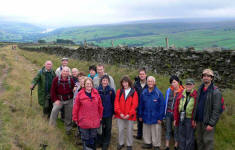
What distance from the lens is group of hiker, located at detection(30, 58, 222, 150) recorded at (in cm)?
461

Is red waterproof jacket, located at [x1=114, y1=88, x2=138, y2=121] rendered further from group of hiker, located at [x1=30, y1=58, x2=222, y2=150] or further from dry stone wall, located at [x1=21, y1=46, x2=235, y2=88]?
dry stone wall, located at [x1=21, y1=46, x2=235, y2=88]

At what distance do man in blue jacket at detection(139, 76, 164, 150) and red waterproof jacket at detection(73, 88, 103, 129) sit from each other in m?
1.34

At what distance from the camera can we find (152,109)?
5246 mm

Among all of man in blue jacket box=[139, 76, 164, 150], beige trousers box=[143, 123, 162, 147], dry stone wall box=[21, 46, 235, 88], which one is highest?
dry stone wall box=[21, 46, 235, 88]

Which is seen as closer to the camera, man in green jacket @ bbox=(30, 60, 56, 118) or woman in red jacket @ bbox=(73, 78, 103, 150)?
woman in red jacket @ bbox=(73, 78, 103, 150)

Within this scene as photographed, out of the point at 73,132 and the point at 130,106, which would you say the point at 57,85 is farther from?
the point at 130,106

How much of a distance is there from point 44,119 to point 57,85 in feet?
4.77

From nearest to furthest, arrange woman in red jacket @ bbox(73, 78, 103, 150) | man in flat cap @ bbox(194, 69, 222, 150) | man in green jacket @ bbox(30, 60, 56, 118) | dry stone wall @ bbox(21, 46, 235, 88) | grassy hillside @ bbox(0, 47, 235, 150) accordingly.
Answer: man in flat cap @ bbox(194, 69, 222, 150)
woman in red jacket @ bbox(73, 78, 103, 150)
grassy hillside @ bbox(0, 47, 235, 150)
man in green jacket @ bbox(30, 60, 56, 118)
dry stone wall @ bbox(21, 46, 235, 88)

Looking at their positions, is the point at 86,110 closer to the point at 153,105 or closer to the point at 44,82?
the point at 153,105

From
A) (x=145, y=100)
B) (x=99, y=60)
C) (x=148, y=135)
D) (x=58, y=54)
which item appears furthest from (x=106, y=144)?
(x=58, y=54)

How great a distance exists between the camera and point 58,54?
26.1 meters

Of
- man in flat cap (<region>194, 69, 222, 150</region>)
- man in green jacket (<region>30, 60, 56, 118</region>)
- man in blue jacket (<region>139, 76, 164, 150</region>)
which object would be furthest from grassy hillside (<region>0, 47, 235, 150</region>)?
man in flat cap (<region>194, 69, 222, 150</region>)

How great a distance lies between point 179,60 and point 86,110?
19.9 ft

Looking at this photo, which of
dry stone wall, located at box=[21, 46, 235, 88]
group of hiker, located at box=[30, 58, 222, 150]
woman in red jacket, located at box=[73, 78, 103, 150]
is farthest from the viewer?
dry stone wall, located at box=[21, 46, 235, 88]
